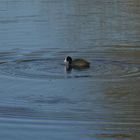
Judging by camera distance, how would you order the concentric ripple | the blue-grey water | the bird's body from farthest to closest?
Result: 1. the bird's body
2. the concentric ripple
3. the blue-grey water

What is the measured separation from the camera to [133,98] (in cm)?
1320

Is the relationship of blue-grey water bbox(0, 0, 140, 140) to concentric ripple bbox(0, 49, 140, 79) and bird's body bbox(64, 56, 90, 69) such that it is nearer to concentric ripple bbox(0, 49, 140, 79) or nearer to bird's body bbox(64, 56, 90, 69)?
concentric ripple bbox(0, 49, 140, 79)

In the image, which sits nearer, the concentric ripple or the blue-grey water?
the blue-grey water

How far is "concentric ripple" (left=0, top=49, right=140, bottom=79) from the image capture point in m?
15.6

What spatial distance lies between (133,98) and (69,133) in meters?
2.80

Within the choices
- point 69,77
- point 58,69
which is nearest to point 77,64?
point 58,69

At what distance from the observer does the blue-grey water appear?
11125 mm

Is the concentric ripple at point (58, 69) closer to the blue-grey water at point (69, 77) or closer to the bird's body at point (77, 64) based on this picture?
the blue-grey water at point (69, 77)

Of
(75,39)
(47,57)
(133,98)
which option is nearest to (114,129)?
(133,98)

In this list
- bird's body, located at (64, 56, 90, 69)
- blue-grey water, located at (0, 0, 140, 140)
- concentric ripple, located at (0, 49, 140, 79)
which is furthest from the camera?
bird's body, located at (64, 56, 90, 69)

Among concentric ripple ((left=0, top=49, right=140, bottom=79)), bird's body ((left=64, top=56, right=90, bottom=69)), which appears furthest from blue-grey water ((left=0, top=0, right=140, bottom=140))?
bird's body ((left=64, top=56, right=90, bottom=69))

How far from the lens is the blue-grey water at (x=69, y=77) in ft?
36.5

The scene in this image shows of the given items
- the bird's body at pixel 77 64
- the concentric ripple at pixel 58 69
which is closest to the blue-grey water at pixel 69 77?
the concentric ripple at pixel 58 69

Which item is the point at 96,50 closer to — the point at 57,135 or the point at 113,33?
the point at 113,33
